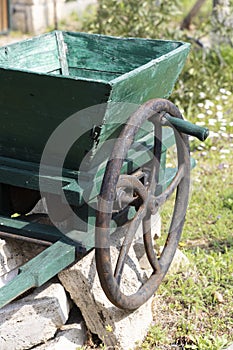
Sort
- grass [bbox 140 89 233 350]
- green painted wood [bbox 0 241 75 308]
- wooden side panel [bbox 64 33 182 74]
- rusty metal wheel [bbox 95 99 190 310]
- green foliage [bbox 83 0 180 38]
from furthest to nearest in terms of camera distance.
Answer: green foliage [bbox 83 0 180 38], wooden side panel [bbox 64 33 182 74], grass [bbox 140 89 233 350], rusty metal wheel [bbox 95 99 190 310], green painted wood [bbox 0 241 75 308]

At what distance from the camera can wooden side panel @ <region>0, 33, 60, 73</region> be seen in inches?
130

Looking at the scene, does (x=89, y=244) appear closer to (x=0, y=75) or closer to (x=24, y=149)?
(x=24, y=149)

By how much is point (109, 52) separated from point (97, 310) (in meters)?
1.44

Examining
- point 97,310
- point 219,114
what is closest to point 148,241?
point 97,310

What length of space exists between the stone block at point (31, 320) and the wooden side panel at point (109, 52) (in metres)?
1.32

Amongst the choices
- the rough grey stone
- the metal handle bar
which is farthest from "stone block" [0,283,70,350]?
the metal handle bar

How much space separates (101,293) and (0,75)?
1041 mm

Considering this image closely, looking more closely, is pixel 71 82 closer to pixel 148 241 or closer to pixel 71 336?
pixel 148 241

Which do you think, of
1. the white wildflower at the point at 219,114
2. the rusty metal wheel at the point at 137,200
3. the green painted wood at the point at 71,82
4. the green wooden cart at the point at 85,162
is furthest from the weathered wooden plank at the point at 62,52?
the white wildflower at the point at 219,114

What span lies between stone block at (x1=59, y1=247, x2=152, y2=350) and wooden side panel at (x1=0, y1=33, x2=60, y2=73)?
1045 mm

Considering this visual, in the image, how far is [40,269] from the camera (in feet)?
8.41

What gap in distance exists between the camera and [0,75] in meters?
2.69

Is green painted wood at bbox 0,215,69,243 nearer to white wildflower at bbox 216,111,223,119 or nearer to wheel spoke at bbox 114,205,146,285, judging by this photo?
wheel spoke at bbox 114,205,146,285

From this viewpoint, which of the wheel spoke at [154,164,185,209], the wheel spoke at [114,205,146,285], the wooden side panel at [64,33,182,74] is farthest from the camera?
the wooden side panel at [64,33,182,74]
